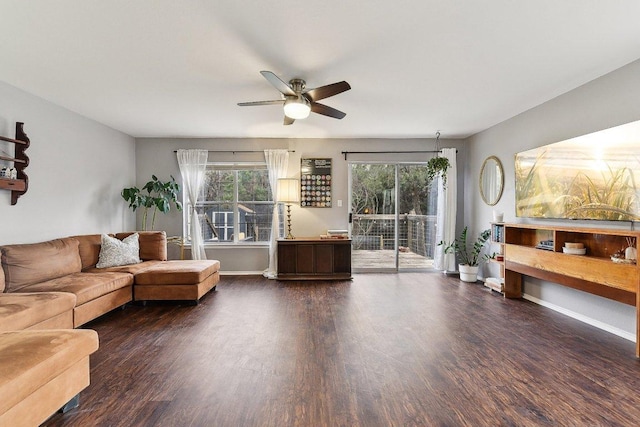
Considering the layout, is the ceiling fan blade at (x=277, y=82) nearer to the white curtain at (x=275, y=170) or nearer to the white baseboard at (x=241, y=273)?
the white curtain at (x=275, y=170)

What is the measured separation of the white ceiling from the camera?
2062 millimetres

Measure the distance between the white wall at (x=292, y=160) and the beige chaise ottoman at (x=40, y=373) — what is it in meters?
3.69

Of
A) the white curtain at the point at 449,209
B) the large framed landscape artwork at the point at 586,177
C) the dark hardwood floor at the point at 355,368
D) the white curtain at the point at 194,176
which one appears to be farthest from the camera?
the white curtain at the point at 449,209

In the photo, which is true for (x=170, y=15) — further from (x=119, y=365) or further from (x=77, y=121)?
(x=77, y=121)

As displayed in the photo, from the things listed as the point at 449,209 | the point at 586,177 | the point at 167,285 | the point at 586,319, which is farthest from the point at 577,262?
the point at 167,285

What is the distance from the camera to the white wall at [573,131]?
287 centimetres

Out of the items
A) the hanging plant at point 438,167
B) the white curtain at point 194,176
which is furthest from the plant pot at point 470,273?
the white curtain at point 194,176

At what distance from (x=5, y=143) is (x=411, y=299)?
5.01m

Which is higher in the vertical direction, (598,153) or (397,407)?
(598,153)

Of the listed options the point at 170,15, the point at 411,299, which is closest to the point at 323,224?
the point at 411,299

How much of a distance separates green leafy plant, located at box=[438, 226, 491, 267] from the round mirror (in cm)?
63

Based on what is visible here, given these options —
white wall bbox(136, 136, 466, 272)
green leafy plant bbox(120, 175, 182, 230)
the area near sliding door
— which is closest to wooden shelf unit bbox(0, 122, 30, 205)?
green leafy plant bbox(120, 175, 182, 230)

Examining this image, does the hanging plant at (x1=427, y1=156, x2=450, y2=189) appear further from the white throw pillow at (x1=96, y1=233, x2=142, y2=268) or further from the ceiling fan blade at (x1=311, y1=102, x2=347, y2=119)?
the white throw pillow at (x1=96, y1=233, x2=142, y2=268)

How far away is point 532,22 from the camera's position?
219cm
